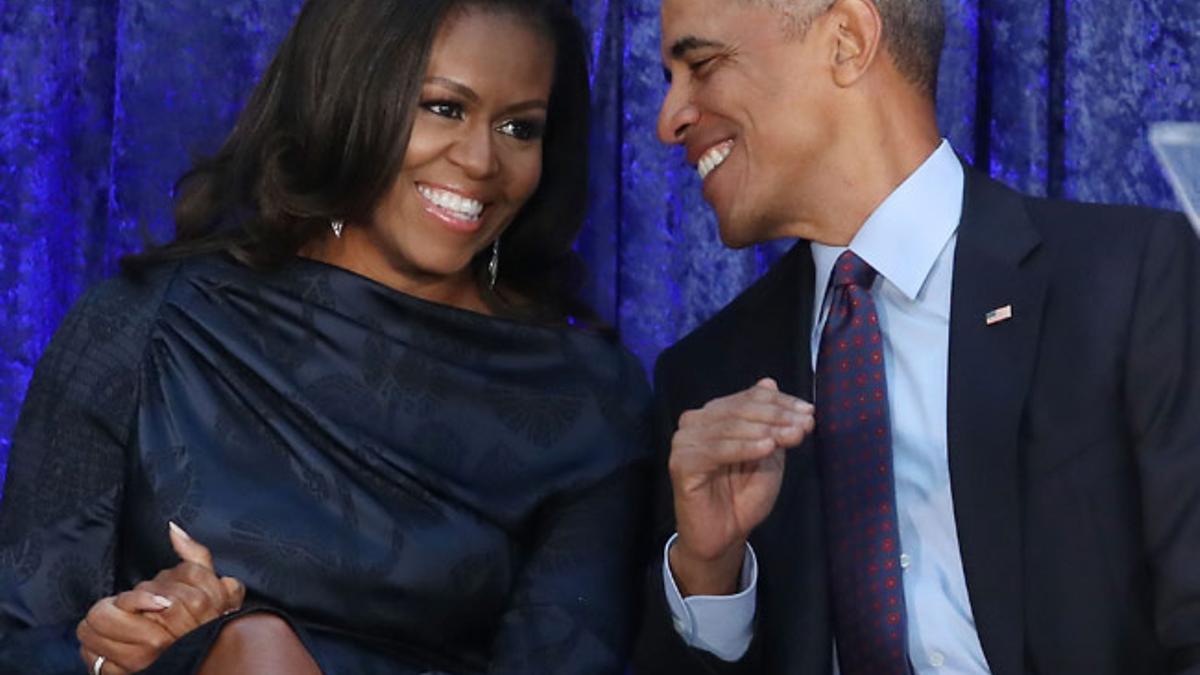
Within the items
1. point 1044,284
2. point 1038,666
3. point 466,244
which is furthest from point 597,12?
point 1038,666

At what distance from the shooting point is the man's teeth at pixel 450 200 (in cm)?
189

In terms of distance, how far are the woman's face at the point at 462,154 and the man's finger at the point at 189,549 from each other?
40 centimetres

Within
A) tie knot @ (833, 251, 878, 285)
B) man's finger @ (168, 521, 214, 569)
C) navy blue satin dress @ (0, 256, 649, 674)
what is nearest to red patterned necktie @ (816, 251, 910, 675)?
tie knot @ (833, 251, 878, 285)

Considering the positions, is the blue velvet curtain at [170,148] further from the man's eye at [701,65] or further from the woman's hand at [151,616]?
the woman's hand at [151,616]

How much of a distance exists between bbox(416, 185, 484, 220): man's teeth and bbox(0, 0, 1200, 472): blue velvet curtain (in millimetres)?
284

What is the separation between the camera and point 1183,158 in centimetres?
90

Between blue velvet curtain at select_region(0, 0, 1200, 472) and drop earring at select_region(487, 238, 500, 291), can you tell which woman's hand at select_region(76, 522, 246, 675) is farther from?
blue velvet curtain at select_region(0, 0, 1200, 472)

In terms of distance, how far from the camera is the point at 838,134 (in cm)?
168

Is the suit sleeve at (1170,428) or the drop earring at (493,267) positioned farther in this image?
the drop earring at (493,267)

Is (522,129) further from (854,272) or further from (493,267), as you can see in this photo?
(854,272)

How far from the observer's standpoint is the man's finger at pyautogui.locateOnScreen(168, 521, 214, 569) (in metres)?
1.62

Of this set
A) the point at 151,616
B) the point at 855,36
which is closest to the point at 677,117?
the point at 855,36

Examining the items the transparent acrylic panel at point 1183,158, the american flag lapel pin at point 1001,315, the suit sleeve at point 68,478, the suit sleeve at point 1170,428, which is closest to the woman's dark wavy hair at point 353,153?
the suit sleeve at point 68,478

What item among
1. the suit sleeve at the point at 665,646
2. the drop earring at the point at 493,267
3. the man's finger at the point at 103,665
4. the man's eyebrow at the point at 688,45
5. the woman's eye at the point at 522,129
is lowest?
the man's finger at the point at 103,665
